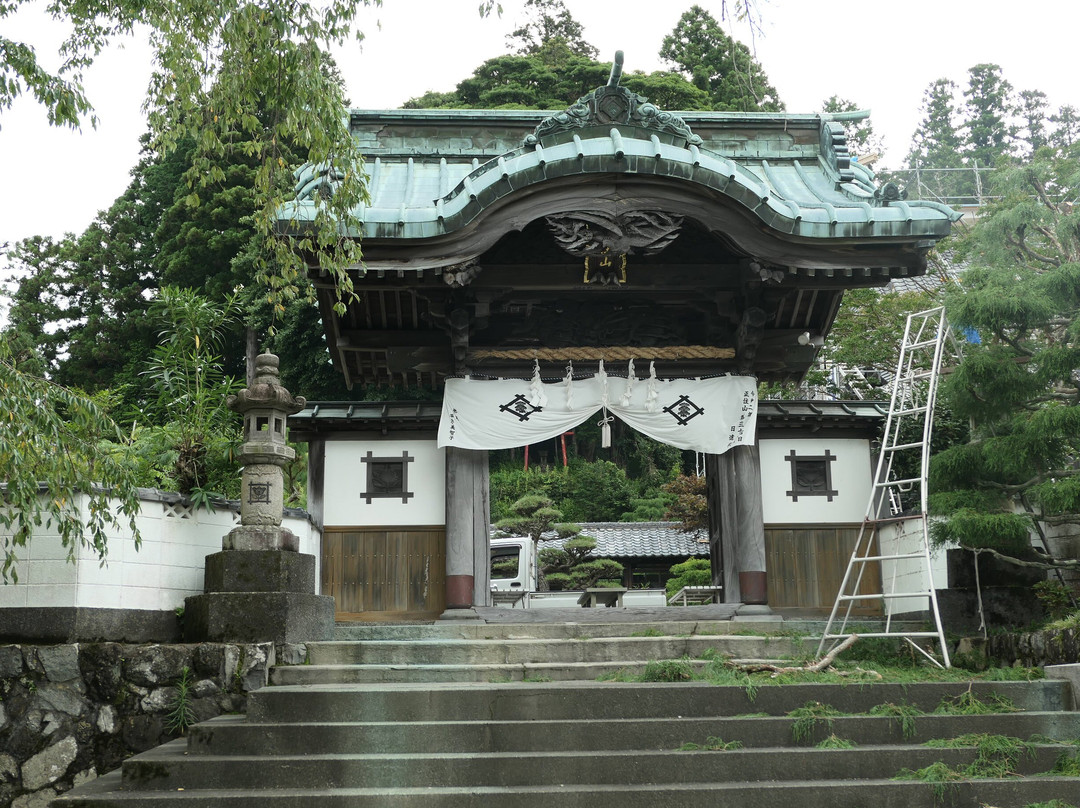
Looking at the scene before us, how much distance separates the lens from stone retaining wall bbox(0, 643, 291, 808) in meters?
6.66

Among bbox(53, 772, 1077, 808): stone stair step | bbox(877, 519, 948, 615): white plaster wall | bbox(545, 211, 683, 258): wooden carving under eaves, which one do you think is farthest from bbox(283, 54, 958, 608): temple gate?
bbox(53, 772, 1077, 808): stone stair step

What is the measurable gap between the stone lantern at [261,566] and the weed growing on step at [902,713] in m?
4.37

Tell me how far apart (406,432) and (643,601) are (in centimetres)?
1261

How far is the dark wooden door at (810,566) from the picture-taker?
10.2 metres

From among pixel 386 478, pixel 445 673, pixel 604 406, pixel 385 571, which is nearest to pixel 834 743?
pixel 445 673

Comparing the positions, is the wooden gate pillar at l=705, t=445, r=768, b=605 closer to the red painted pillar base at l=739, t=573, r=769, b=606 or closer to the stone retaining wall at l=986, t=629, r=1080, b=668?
the red painted pillar base at l=739, t=573, r=769, b=606

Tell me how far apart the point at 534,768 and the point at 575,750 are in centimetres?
38

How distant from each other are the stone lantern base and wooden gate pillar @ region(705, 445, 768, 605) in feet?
13.8

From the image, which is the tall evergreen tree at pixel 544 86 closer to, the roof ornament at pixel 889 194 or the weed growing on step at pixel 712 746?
the roof ornament at pixel 889 194

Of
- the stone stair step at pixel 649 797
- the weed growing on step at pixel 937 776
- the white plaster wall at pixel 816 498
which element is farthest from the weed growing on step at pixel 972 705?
the white plaster wall at pixel 816 498

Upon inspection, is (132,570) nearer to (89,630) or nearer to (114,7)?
(89,630)

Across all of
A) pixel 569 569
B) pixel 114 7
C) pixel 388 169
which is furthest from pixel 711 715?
pixel 569 569

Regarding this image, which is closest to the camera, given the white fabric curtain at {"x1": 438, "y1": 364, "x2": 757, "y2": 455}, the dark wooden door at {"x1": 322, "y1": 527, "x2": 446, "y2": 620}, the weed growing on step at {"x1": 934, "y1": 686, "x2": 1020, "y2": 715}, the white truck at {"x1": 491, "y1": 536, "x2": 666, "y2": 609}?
the weed growing on step at {"x1": 934, "y1": 686, "x2": 1020, "y2": 715}

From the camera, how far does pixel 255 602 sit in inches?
296
